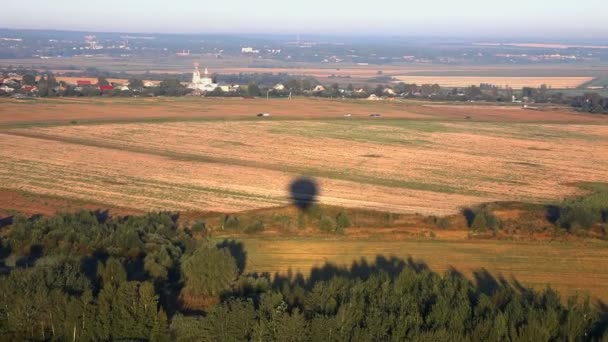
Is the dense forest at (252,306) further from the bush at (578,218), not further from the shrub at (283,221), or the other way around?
the bush at (578,218)

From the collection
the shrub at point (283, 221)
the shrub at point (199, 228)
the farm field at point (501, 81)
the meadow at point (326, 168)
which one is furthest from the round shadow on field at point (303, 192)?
the farm field at point (501, 81)

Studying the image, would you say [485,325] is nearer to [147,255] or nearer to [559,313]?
[559,313]

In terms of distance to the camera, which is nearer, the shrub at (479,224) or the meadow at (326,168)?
the meadow at (326,168)

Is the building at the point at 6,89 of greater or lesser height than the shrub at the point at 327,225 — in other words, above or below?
below

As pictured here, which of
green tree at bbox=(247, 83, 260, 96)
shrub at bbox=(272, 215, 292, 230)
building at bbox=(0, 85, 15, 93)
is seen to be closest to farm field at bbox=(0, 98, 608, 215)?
shrub at bbox=(272, 215, 292, 230)

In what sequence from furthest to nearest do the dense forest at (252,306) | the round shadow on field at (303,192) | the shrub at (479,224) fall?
the round shadow on field at (303,192), the shrub at (479,224), the dense forest at (252,306)

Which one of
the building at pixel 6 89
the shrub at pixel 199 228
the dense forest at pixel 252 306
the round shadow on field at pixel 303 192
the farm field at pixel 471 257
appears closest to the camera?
the dense forest at pixel 252 306

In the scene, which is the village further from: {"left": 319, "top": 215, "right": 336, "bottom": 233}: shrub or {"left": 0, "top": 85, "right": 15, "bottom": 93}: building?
{"left": 319, "top": 215, "right": 336, "bottom": 233}: shrub
